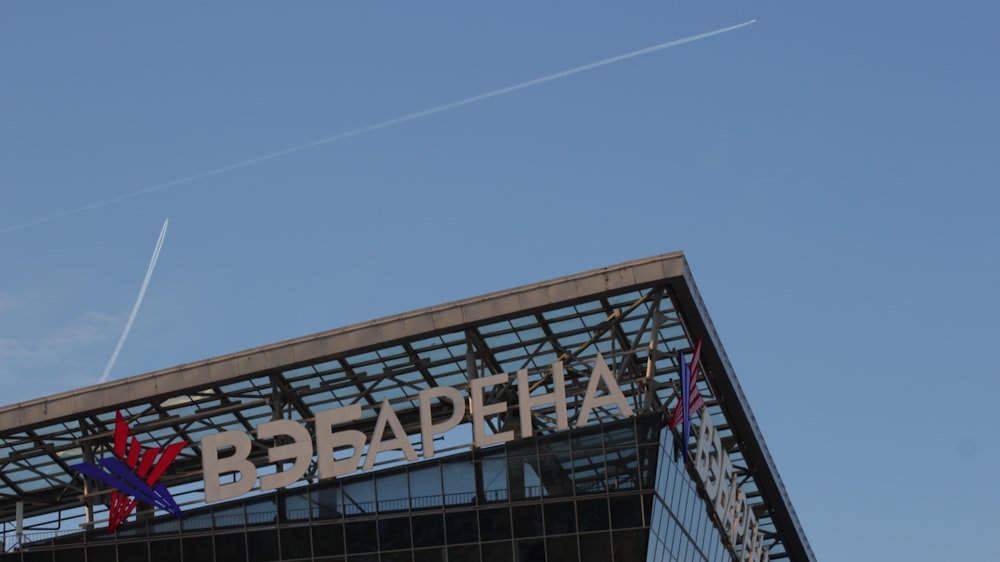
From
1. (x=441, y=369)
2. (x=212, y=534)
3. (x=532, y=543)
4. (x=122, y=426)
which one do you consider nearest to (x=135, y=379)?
(x=122, y=426)

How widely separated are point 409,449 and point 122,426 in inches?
509

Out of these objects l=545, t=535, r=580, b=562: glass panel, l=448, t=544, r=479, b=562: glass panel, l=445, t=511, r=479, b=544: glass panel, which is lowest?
l=545, t=535, r=580, b=562: glass panel

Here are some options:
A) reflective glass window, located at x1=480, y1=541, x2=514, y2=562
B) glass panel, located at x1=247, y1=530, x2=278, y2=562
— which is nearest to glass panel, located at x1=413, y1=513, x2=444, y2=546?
reflective glass window, located at x1=480, y1=541, x2=514, y2=562


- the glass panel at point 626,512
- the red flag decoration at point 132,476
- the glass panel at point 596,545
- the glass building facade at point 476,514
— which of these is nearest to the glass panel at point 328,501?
the glass building facade at point 476,514

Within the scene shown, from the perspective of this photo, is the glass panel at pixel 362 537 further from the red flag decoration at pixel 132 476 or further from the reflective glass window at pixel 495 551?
the red flag decoration at pixel 132 476

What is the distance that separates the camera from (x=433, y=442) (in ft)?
221

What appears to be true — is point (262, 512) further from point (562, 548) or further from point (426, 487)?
point (562, 548)

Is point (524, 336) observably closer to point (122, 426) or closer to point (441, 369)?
point (441, 369)

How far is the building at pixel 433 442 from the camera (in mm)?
66375

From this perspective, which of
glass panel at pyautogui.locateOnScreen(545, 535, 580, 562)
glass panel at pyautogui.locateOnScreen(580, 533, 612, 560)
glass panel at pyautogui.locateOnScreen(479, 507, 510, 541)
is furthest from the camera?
glass panel at pyautogui.locateOnScreen(479, 507, 510, 541)

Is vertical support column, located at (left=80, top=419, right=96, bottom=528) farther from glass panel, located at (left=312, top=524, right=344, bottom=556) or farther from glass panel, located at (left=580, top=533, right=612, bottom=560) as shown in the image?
glass panel, located at (left=580, top=533, right=612, bottom=560)

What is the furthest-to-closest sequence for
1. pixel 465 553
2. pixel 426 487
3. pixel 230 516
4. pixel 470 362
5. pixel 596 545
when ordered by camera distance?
pixel 470 362
pixel 230 516
pixel 426 487
pixel 465 553
pixel 596 545

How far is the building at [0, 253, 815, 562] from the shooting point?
66375 millimetres

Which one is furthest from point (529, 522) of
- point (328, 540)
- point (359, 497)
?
point (328, 540)
